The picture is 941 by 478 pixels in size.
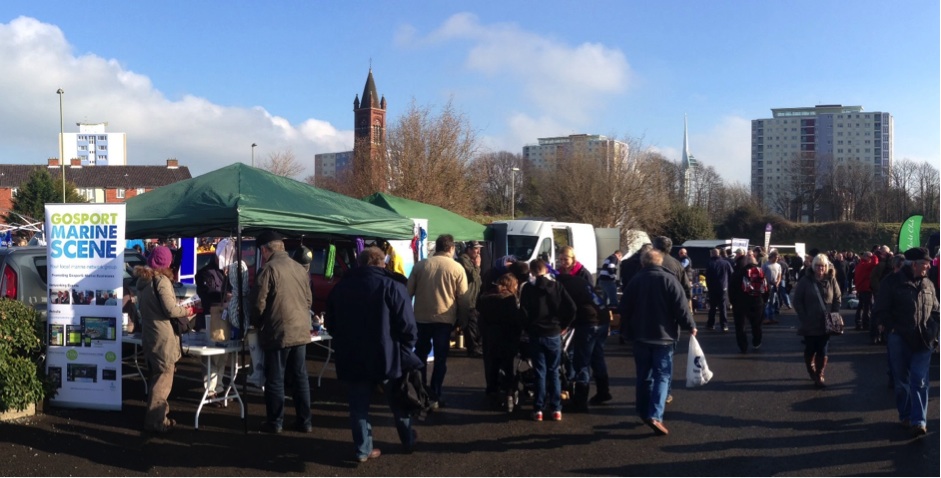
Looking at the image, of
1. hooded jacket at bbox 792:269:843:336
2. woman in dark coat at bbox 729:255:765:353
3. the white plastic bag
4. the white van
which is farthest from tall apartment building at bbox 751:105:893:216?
the white plastic bag

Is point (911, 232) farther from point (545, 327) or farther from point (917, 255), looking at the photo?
point (545, 327)

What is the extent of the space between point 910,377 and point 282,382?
214 inches

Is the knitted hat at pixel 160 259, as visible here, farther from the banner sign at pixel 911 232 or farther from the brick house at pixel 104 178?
the brick house at pixel 104 178

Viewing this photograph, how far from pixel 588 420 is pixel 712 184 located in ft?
249

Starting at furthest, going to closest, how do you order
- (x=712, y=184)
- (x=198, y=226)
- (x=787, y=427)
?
(x=712, y=184) < (x=198, y=226) < (x=787, y=427)

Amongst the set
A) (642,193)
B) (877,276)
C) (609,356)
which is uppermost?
(642,193)

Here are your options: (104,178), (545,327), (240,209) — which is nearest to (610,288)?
(545,327)

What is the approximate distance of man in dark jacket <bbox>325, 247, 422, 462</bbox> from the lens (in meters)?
6.00

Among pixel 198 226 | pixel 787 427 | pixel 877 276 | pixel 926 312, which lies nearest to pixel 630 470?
pixel 787 427

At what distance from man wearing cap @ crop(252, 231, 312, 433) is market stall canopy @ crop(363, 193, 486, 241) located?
6.64 meters

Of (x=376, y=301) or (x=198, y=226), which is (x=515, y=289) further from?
(x=198, y=226)

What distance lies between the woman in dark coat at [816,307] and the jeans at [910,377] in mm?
1891

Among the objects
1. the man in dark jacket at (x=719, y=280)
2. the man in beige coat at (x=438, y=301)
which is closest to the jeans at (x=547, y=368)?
the man in beige coat at (x=438, y=301)

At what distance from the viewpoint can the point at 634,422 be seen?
751 cm
